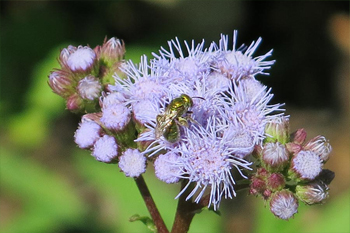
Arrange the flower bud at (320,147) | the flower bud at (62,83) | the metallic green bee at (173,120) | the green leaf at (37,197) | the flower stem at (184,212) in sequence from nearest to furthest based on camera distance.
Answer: the metallic green bee at (173,120)
the flower bud at (320,147)
the flower stem at (184,212)
the flower bud at (62,83)
the green leaf at (37,197)

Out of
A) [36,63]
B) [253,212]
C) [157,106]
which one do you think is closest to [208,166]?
[157,106]

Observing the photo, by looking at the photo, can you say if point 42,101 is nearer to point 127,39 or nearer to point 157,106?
point 127,39

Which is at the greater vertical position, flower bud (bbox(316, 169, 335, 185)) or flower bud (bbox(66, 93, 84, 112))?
flower bud (bbox(66, 93, 84, 112))

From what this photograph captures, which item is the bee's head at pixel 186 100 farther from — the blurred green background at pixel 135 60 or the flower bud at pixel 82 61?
the blurred green background at pixel 135 60

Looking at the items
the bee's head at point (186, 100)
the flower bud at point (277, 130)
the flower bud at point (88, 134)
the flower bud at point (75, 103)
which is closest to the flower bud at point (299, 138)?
the flower bud at point (277, 130)

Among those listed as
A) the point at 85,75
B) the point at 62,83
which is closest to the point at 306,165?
the point at 85,75

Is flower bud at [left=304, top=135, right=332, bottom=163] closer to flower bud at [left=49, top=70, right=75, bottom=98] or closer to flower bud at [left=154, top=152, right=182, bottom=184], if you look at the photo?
flower bud at [left=154, top=152, right=182, bottom=184]

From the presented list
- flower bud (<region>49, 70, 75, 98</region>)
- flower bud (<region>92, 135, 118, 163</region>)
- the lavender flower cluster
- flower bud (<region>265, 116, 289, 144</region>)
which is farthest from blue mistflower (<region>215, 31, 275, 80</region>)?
flower bud (<region>49, 70, 75, 98</region>)

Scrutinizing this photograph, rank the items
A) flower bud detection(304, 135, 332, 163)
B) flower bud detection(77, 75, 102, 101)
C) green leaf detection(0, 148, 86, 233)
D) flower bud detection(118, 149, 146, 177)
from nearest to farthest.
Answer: flower bud detection(118, 149, 146, 177) < flower bud detection(304, 135, 332, 163) < flower bud detection(77, 75, 102, 101) < green leaf detection(0, 148, 86, 233)
